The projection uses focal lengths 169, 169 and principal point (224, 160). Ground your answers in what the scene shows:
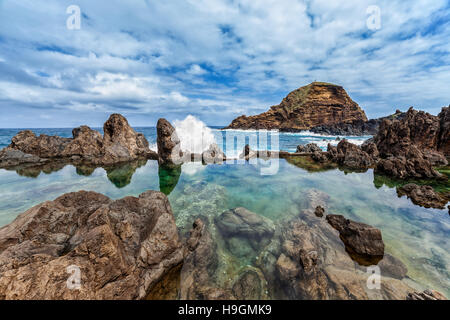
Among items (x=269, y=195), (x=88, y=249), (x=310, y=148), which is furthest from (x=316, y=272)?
(x=310, y=148)

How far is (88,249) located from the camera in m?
4.42

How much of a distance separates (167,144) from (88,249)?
1974 cm

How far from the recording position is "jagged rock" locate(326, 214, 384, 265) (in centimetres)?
704

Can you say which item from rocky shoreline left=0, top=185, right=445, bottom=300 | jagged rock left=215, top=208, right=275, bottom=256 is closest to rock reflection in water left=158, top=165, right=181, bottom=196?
jagged rock left=215, top=208, right=275, bottom=256

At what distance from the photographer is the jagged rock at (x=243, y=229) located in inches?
307

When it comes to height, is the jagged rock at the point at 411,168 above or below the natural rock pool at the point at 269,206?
above

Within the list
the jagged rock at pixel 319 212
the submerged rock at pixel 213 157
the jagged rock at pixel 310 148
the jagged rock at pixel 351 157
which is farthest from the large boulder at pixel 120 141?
the jagged rock at pixel 351 157

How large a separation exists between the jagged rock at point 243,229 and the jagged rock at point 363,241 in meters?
3.41

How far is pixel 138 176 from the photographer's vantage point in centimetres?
1831

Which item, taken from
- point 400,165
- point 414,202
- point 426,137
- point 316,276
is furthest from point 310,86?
point 316,276

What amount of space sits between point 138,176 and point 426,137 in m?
43.4

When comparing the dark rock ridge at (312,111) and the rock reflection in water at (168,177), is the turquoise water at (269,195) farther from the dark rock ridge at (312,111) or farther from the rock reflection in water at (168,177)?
the dark rock ridge at (312,111)
